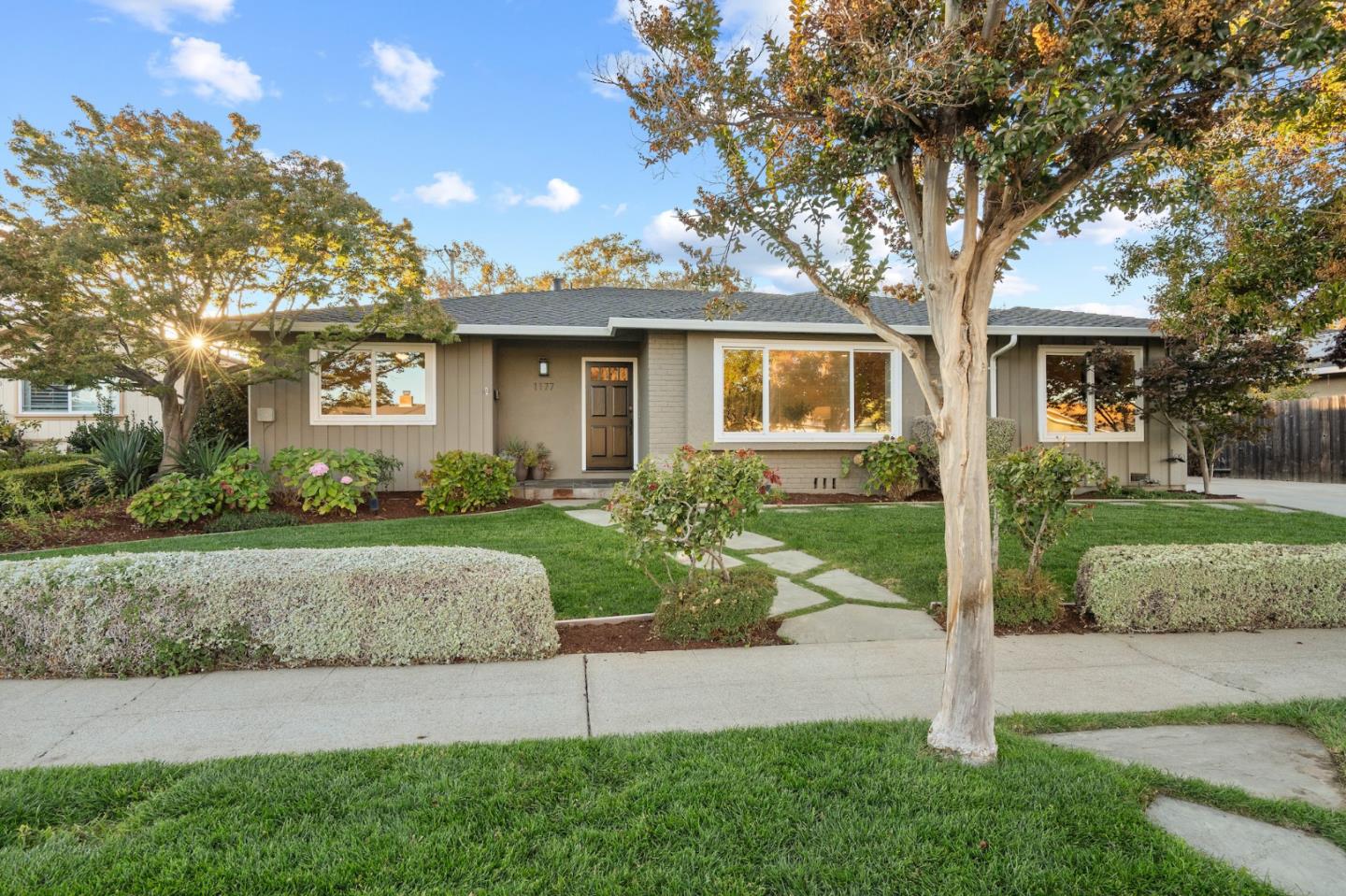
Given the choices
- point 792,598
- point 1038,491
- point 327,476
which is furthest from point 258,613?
point 327,476

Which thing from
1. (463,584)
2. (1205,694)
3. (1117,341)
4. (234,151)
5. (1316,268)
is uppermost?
(234,151)

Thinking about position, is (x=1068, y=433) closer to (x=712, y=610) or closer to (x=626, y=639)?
(x=712, y=610)

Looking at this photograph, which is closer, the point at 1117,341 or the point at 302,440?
the point at 302,440

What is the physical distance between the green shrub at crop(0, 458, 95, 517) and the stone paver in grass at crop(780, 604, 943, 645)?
8029 millimetres

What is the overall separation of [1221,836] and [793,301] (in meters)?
10.1

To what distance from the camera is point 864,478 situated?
32.6 ft

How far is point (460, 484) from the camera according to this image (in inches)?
327

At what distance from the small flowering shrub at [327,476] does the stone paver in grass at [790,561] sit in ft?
17.0

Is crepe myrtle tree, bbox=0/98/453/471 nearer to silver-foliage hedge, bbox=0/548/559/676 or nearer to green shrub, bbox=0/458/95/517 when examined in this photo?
green shrub, bbox=0/458/95/517

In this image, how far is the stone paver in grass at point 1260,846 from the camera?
1.73 meters

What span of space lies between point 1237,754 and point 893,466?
684 centimetres

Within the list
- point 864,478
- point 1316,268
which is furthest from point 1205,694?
point 864,478

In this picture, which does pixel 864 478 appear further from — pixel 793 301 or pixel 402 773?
pixel 402 773

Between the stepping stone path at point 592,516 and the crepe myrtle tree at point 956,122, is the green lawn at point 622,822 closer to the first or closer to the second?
the crepe myrtle tree at point 956,122
